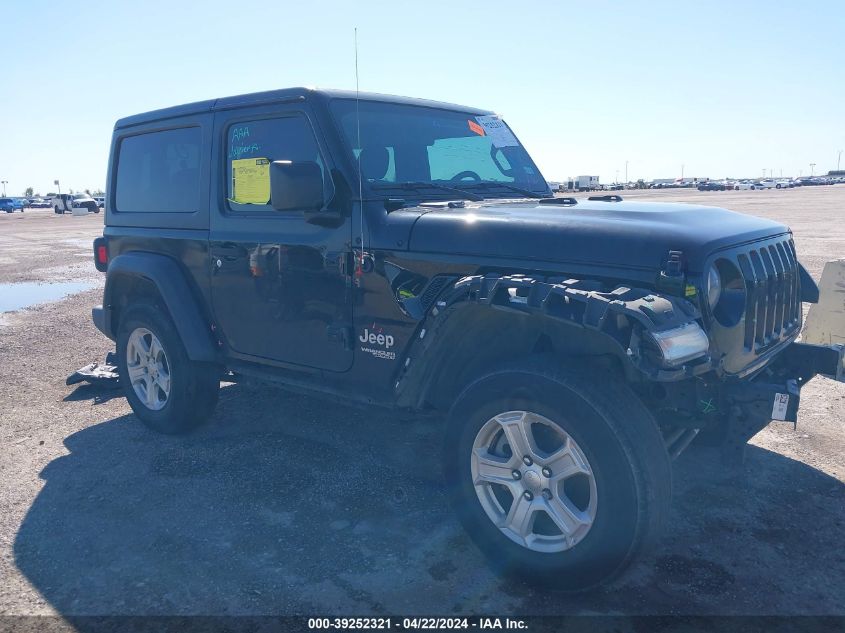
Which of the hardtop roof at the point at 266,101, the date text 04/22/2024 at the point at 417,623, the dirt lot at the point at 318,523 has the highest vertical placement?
the hardtop roof at the point at 266,101

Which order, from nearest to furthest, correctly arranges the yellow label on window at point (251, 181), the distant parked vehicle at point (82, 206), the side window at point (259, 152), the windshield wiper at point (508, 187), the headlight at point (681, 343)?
the headlight at point (681, 343), the side window at point (259, 152), the yellow label on window at point (251, 181), the windshield wiper at point (508, 187), the distant parked vehicle at point (82, 206)

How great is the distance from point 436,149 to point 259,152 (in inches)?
41.8

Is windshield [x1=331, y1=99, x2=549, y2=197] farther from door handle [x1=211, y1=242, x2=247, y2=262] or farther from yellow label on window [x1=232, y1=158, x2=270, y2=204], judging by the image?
door handle [x1=211, y1=242, x2=247, y2=262]

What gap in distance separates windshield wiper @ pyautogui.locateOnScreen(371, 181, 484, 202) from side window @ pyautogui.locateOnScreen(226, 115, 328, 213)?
0.38 metres

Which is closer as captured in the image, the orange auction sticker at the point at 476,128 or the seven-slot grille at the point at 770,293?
the seven-slot grille at the point at 770,293

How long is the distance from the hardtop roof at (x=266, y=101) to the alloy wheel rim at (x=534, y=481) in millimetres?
2096

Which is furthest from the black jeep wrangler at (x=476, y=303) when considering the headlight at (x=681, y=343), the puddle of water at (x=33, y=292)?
the puddle of water at (x=33, y=292)

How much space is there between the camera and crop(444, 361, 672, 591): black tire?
2.62 metres

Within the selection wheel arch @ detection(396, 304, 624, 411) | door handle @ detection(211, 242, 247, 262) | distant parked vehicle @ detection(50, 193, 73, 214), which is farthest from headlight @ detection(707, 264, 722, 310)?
distant parked vehicle @ detection(50, 193, 73, 214)

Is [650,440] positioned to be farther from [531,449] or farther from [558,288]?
[558,288]

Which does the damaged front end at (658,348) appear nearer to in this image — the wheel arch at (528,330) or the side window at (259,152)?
the wheel arch at (528,330)

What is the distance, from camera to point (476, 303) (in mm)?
2963

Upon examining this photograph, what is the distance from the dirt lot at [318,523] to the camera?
2938 millimetres

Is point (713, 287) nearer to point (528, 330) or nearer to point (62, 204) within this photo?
point (528, 330)
